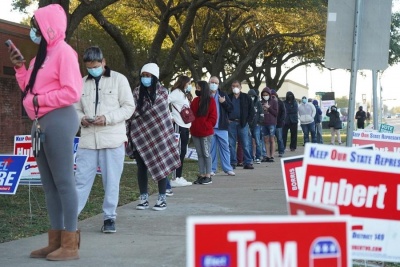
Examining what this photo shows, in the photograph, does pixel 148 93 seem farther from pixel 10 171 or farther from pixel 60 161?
pixel 60 161

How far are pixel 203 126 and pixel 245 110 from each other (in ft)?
10.5

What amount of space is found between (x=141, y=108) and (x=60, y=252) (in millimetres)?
3237

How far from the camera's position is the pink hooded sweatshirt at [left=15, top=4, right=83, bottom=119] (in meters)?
6.32

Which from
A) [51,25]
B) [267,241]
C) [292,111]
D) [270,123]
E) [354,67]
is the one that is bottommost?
[270,123]

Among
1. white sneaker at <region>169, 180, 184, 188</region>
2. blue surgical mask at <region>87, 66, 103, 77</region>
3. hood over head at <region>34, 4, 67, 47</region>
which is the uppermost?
hood over head at <region>34, 4, 67, 47</region>

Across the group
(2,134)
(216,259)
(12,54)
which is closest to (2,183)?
(12,54)

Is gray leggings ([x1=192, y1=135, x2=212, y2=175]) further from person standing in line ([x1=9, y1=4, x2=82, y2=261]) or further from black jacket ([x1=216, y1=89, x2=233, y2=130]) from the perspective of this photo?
person standing in line ([x1=9, y1=4, x2=82, y2=261])

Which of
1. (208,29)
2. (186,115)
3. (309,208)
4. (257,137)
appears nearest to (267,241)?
(309,208)

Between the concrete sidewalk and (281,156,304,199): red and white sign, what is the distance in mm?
1095

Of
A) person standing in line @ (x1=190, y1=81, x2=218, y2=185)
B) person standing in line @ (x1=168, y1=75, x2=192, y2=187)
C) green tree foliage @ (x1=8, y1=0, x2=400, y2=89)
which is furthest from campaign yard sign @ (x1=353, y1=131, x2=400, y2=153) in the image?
green tree foliage @ (x1=8, y1=0, x2=400, y2=89)

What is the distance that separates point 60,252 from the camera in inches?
254

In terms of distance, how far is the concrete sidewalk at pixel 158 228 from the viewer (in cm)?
659

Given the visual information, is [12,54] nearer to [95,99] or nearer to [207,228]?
[95,99]

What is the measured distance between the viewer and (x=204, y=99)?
43.9ft
